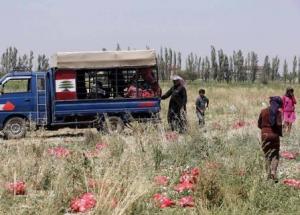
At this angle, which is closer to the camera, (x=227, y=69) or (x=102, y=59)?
Answer: (x=102, y=59)

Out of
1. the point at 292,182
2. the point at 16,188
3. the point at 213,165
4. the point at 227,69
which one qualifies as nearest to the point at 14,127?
the point at 16,188

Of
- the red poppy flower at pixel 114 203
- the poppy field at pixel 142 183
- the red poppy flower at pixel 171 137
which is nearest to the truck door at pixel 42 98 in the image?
the red poppy flower at pixel 171 137

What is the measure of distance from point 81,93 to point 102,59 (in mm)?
1266

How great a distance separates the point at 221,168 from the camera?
7.78 metres

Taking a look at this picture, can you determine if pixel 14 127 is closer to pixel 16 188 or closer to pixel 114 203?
pixel 16 188

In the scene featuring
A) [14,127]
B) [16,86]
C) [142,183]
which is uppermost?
[16,86]

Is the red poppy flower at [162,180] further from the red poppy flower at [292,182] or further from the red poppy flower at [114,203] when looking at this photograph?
the red poppy flower at [114,203]

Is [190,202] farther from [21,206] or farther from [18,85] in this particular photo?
[18,85]

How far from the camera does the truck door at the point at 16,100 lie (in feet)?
60.0

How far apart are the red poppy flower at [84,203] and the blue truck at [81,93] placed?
1089 cm

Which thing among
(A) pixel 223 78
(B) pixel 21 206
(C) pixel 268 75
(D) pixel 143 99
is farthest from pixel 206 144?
(C) pixel 268 75

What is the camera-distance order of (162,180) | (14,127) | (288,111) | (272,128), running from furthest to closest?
(288,111)
(14,127)
(272,128)
(162,180)

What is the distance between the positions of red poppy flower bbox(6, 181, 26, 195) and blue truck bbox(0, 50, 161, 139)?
33.5 ft

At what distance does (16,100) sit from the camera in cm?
1833
